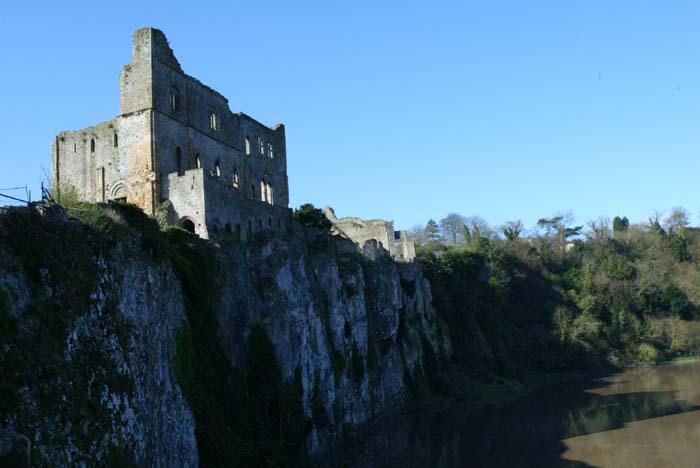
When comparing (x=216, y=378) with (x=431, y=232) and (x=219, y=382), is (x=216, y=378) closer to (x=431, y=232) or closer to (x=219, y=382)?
(x=219, y=382)

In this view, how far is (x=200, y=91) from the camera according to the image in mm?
36375

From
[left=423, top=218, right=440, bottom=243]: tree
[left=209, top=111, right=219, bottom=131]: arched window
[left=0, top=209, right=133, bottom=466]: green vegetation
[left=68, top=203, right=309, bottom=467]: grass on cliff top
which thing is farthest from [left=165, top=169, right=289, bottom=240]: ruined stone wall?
[left=423, top=218, right=440, bottom=243]: tree

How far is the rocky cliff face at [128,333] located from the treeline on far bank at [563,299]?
26.3 m

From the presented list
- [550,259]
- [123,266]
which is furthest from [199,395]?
[550,259]

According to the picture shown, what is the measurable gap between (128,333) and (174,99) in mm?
18450

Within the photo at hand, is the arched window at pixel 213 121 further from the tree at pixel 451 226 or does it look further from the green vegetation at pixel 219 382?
the tree at pixel 451 226

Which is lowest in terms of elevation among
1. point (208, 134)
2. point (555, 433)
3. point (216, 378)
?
point (555, 433)

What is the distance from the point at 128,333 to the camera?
18344 mm

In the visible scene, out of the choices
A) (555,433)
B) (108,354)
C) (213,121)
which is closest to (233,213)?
(213,121)

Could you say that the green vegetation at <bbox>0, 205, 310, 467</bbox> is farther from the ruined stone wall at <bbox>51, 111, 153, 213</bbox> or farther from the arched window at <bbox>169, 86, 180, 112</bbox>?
the arched window at <bbox>169, 86, 180, 112</bbox>

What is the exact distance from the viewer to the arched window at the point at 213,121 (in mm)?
37112

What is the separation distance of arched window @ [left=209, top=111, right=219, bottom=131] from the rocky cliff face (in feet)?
26.2

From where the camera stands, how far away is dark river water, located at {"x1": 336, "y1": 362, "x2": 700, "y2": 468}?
30.9m

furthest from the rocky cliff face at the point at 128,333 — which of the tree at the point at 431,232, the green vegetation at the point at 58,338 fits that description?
the tree at the point at 431,232
